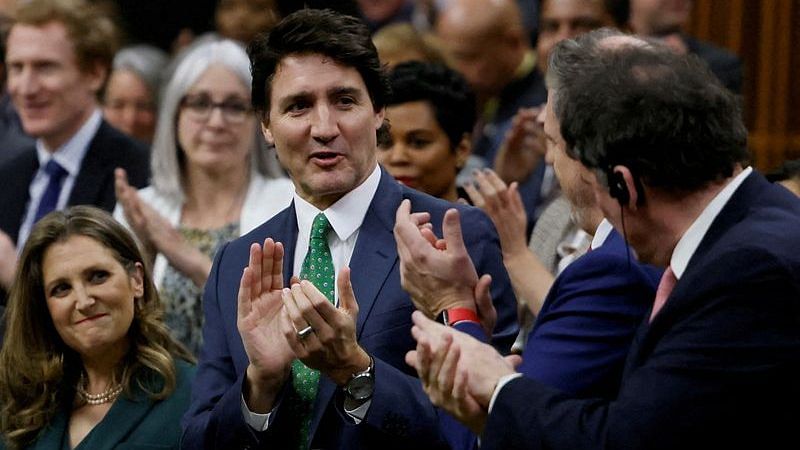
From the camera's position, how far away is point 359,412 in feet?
9.62

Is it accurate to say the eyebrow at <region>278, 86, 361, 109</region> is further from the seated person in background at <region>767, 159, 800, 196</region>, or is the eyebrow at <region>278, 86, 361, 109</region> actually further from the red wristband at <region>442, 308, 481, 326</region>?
the seated person in background at <region>767, 159, 800, 196</region>

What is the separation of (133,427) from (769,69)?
3.52 meters

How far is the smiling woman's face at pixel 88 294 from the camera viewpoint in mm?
3814

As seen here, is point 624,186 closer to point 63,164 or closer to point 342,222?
point 342,222

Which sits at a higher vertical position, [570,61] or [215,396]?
[570,61]

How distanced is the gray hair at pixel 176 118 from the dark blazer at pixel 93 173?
244mm

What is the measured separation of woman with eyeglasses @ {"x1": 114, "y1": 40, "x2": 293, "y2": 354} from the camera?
4629 millimetres

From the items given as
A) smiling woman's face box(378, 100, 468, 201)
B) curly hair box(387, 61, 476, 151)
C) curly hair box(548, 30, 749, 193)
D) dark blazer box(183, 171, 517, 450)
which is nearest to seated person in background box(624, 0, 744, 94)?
curly hair box(387, 61, 476, 151)

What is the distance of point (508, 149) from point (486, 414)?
250 centimetres

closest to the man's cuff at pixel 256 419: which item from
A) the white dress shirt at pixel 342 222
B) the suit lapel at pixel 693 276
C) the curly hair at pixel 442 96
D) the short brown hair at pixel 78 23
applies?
the white dress shirt at pixel 342 222

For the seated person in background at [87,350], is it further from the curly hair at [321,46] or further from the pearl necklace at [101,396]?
the curly hair at [321,46]

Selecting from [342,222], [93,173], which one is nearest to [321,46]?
[342,222]

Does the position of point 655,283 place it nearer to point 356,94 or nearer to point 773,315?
point 773,315

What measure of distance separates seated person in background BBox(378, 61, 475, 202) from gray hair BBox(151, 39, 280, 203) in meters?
0.60
